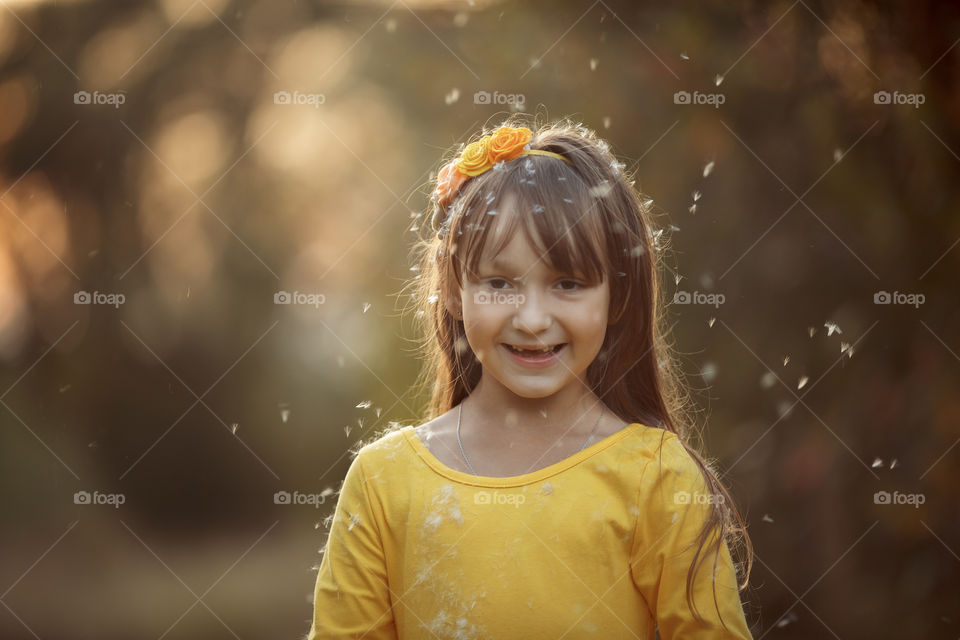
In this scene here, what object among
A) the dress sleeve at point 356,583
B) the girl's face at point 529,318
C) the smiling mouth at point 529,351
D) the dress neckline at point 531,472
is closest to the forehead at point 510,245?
the girl's face at point 529,318

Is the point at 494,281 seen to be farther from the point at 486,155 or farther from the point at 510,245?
the point at 486,155

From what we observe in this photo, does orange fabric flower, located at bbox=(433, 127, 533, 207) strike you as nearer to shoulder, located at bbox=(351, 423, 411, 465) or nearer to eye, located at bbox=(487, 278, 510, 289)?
eye, located at bbox=(487, 278, 510, 289)

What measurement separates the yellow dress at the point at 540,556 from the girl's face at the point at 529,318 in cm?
15

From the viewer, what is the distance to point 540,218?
151cm

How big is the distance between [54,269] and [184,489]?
1.16 meters

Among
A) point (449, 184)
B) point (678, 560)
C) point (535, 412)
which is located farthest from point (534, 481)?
point (449, 184)

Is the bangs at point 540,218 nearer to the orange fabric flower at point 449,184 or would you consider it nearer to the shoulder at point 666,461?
the orange fabric flower at point 449,184

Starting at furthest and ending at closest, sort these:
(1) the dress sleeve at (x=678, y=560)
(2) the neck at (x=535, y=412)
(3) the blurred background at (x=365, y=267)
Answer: (3) the blurred background at (x=365, y=267), (2) the neck at (x=535, y=412), (1) the dress sleeve at (x=678, y=560)

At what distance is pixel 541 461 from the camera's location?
156 centimetres

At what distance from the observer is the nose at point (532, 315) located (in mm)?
1476

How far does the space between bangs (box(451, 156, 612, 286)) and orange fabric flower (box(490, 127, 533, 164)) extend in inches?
1.2

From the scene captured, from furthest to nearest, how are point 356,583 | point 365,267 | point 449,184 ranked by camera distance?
point 365,267 → point 449,184 → point 356,583

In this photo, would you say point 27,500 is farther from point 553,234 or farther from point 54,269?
point 553,234

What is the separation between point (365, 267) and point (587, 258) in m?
2.98
